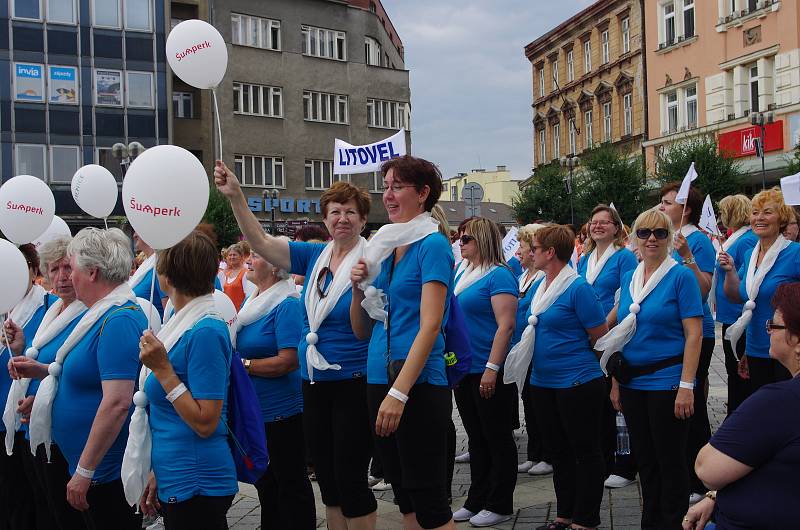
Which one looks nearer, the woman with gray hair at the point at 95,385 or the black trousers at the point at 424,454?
the woman with gray hair at the point at 95,385

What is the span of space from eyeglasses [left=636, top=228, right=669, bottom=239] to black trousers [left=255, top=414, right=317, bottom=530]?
7.48ft

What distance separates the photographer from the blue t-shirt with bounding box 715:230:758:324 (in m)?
7.12

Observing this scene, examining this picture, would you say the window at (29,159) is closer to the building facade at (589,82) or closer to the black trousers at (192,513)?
the building facade at (589,82)

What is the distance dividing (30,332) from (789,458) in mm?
3968

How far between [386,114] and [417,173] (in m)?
43.8

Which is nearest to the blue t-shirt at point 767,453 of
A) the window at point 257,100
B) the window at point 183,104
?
the window at point 257,100

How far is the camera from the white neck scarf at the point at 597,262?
719cm

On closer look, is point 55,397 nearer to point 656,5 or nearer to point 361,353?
point 361,353

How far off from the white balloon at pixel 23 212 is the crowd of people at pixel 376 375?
219mm

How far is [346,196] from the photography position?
15.5 ft

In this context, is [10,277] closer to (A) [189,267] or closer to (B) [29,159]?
(A) [189,267]

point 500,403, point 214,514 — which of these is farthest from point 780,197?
point 214,514

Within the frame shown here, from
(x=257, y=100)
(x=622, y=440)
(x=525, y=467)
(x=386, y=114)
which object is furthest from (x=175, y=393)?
(x=386, y=114)

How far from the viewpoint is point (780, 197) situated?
21.4ft
